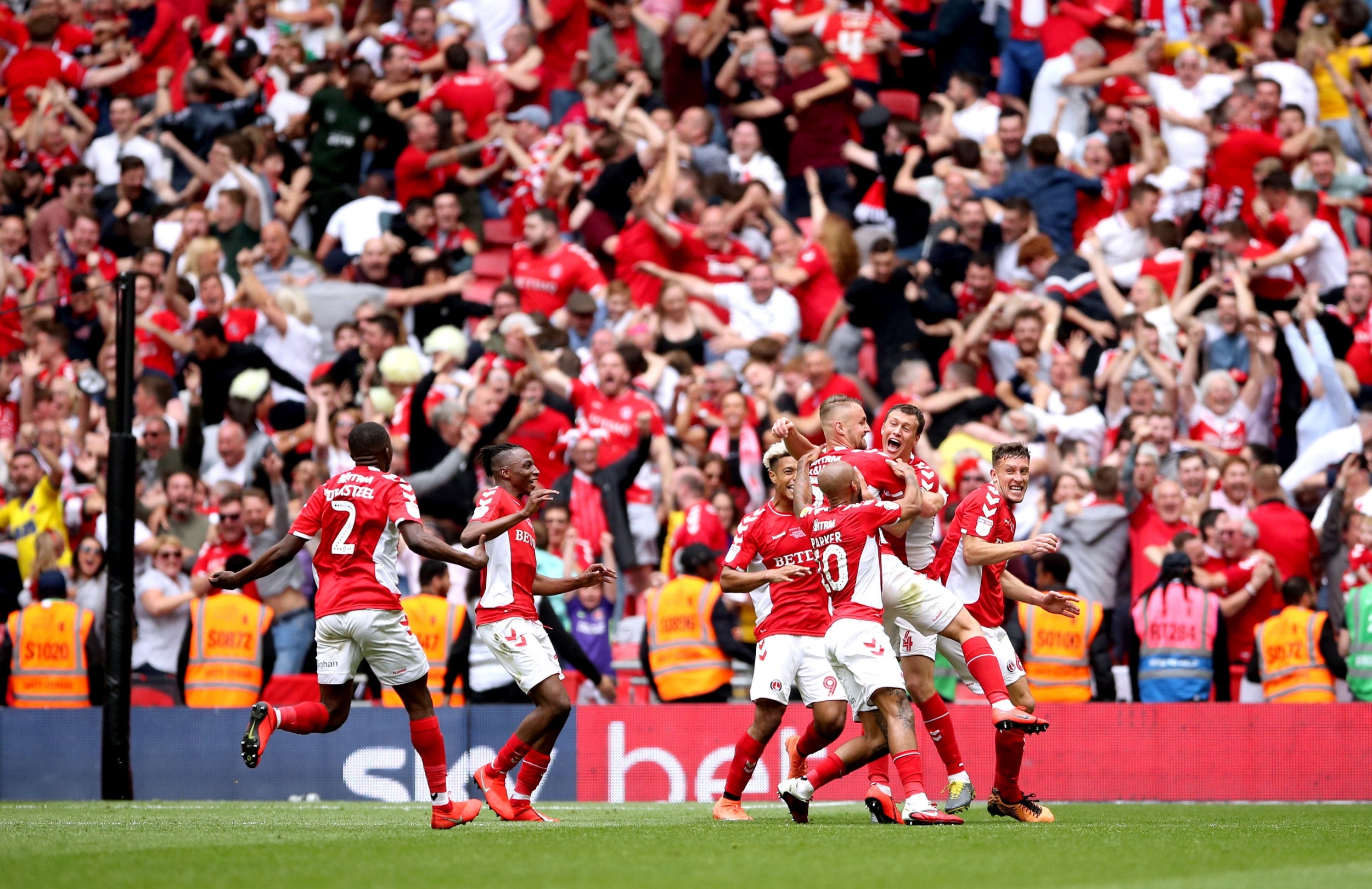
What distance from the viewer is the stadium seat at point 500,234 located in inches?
831

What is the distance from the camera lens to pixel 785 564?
447 inches

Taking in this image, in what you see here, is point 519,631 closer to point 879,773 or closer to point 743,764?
point 743,764

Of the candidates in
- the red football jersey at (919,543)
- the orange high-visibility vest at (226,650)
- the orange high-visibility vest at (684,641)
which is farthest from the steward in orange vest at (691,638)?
the orange high-visibility vest at (226,650)

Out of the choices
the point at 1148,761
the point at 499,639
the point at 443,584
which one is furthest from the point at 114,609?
the point at 1148,761

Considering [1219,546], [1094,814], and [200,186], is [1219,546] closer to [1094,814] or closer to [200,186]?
[1094,814]

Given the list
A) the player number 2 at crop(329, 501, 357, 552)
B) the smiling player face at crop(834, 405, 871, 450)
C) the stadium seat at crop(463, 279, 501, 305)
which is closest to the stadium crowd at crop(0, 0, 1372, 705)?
the stadium seat at crop(463, 279, 501, 305)

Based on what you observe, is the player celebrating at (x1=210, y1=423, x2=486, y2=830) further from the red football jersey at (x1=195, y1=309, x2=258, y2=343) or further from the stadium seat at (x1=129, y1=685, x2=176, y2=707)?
the red football jersey at (x1=195, y1=309, x2=258, y2=343)

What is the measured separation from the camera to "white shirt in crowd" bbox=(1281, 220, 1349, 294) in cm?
1806

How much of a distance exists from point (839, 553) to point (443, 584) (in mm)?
5198

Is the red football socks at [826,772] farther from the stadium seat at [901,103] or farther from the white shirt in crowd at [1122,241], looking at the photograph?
the stadium seat at [901,103]

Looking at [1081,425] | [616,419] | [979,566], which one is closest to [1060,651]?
[1081,425]

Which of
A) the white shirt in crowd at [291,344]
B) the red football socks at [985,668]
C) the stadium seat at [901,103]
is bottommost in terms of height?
the red football socks at [985,668]

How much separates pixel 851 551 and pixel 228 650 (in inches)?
260

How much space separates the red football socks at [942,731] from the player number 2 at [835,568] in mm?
1152
